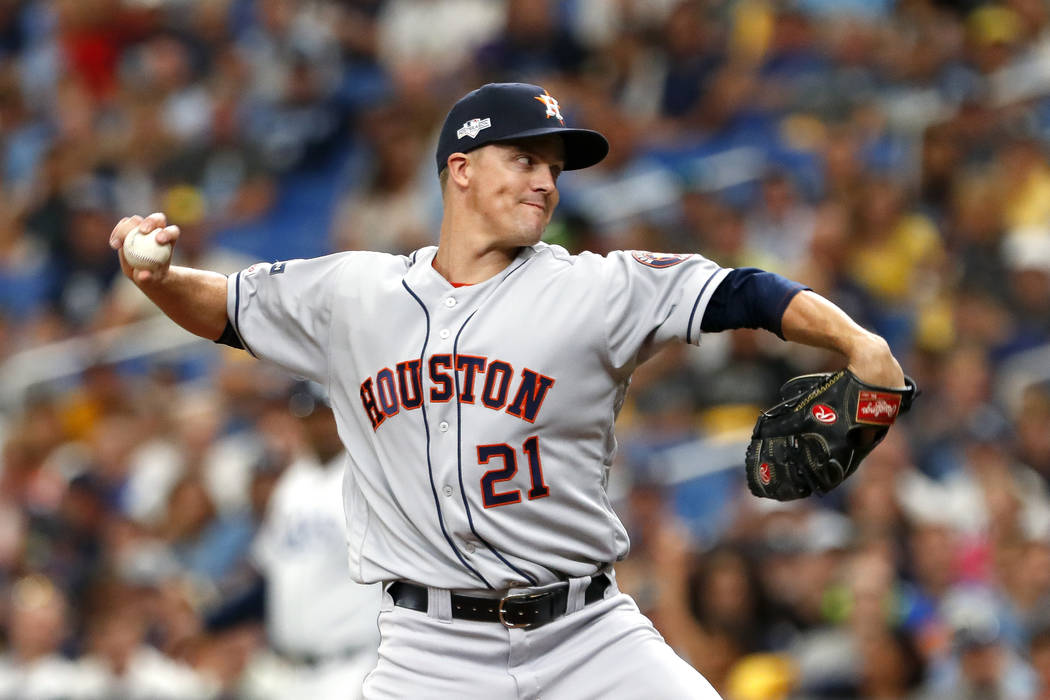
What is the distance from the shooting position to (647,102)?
363 inches

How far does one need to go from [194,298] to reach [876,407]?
1562 millimetres

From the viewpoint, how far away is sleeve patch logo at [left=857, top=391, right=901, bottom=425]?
3209mm

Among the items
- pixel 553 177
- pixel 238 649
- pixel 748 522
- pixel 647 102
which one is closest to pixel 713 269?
pixel 553 177

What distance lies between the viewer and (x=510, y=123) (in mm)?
3600

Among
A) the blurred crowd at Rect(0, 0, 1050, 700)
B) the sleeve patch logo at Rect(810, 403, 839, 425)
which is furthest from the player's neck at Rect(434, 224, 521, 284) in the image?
the blurred crowd at Rect(0, 0, 1050, 700)

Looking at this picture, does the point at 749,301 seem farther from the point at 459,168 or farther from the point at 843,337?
the point at 459,168

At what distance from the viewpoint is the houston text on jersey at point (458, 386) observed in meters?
3.43

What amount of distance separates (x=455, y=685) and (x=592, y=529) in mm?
448

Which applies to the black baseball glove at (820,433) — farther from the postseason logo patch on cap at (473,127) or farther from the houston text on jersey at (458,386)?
the postseason logo patch on cap at (473,127)

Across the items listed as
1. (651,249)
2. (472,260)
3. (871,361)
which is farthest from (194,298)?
(651,249)

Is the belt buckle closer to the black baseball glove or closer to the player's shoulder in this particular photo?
the black baseball glove

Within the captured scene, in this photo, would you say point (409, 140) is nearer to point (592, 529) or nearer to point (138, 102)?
point (138, 102)

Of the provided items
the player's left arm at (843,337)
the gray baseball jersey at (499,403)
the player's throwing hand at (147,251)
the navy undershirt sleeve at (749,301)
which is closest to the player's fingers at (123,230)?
the player's throwing hand at (147,251)

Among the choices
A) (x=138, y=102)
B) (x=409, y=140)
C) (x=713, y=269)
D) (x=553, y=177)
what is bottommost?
(x=713, y=269)
